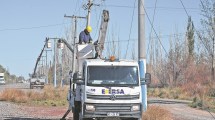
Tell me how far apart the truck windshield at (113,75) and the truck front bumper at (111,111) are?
78 cm

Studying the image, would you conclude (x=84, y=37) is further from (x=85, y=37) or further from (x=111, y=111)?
(x=111, y=111)

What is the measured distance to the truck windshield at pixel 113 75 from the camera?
16109 millimetres

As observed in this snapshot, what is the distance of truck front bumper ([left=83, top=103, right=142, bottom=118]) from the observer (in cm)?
1595

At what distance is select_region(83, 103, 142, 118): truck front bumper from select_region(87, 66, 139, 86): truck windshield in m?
0.78

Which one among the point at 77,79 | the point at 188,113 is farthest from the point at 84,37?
the point at 188,113

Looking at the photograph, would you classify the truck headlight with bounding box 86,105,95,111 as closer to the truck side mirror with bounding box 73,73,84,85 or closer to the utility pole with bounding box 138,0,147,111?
the truck side mirror with bounding box 73,73,84,85

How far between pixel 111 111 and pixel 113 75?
51.5 inches

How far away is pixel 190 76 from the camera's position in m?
67.8

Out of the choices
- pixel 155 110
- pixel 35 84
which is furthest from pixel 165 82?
pixel 155 110

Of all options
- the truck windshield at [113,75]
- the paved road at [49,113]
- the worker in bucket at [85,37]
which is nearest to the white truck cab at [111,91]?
the truck windshield at [113,75]

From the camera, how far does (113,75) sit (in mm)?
16297

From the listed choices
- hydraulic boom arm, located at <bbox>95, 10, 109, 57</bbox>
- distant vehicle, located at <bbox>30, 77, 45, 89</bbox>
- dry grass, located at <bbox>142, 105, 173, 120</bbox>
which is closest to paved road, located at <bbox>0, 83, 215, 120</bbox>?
dry grass, located at <bbox>142, 105, 173, 120</bbox>

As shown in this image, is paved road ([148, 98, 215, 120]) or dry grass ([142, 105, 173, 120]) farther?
paved road ([148, 98, 215, 120])

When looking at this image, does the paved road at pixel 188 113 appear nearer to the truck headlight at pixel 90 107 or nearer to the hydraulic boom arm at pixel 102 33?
the hydraulic boom arm at pixel 102 33
